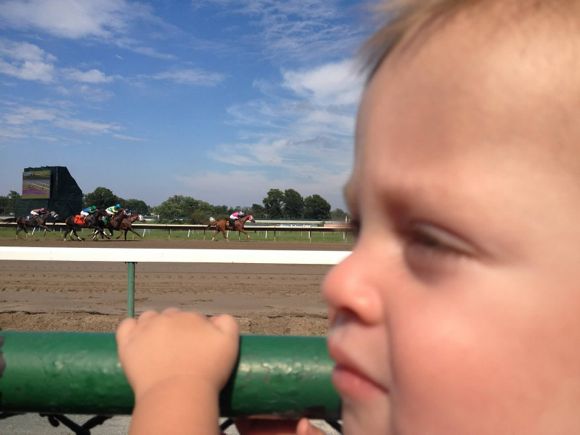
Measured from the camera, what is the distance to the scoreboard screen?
50.4m

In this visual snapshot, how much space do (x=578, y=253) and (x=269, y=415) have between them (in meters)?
0.58

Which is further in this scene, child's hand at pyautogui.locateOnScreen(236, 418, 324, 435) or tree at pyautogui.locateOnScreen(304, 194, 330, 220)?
tree at pyautogui.locateOnScreen(304, 194, 330, 220)

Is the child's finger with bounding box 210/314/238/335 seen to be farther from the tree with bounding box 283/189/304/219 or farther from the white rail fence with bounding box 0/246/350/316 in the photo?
the tree with bounding box 283/189/304/219

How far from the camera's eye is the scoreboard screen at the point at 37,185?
165 feet

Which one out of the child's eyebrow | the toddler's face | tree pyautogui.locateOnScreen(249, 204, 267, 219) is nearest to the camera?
the toddler's face

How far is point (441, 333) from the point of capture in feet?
2.05

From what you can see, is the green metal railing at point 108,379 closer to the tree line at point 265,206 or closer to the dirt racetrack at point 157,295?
the dirt racetrack at point 157,295

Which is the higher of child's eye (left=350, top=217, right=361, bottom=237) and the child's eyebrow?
the child's eyebrow

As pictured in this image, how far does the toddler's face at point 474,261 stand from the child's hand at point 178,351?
0.80 ft

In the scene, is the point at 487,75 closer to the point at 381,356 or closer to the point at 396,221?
the point at 396,221

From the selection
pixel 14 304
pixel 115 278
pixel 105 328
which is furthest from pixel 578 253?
pixel 115 278

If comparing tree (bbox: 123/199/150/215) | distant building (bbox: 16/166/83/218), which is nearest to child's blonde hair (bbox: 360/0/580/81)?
distant building (bbox: 16/166/83/218)

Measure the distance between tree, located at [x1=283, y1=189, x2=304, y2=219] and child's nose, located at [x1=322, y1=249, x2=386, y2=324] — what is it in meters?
86.4

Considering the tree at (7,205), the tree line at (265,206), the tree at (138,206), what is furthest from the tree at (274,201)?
the tree at (7,205)
